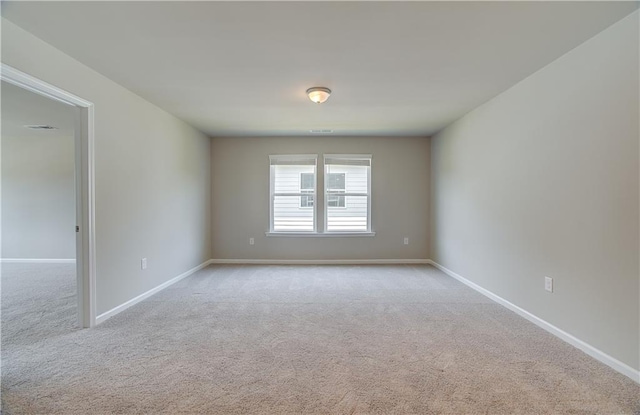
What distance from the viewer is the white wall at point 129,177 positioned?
232 centimetres

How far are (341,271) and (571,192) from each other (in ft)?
10.3

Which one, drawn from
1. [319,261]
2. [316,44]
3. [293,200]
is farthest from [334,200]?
[316,44]

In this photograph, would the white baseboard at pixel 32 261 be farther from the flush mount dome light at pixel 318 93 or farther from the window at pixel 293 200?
the flush mount dome light at pixel 318 93

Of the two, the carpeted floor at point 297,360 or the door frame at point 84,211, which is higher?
the door frame at point 84,211

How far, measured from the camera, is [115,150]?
9.62 feet

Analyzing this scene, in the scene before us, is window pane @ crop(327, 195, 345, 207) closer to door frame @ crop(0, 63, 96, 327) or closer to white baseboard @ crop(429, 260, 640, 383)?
white baseboard @ crop(429, 260, 640, 383)

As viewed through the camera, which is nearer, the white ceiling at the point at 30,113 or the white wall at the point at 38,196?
the white ceiling at the point at 30,113

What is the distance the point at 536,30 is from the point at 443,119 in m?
2.22

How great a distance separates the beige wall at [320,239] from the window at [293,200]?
0.18 meters

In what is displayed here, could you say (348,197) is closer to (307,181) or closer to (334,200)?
(334,200)

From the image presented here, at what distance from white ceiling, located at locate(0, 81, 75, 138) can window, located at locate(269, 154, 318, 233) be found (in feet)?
9.91

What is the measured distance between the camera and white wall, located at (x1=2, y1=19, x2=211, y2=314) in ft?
7.63

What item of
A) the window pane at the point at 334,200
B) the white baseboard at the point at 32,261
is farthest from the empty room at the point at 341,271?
the window pane at the point at 334,200

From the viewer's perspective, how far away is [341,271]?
187 inches
